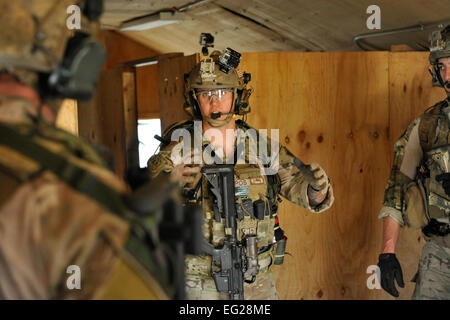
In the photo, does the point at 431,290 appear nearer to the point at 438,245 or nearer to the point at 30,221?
the point at 438,245

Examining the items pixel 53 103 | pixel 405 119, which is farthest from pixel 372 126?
A: pixel 53 103

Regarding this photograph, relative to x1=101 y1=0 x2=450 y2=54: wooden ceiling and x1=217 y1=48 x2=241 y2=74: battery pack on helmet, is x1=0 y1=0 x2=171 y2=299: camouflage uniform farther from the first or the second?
x1=101 y1=0 x2=450 y2=54: wooden ceiling

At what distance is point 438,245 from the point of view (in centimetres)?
232

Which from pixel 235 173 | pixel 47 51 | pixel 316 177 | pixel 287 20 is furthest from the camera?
pixel 287 20

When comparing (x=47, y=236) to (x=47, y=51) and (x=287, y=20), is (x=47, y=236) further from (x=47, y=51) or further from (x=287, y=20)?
(x=287, y=20)

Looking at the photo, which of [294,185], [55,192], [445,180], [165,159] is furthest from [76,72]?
[445,180]

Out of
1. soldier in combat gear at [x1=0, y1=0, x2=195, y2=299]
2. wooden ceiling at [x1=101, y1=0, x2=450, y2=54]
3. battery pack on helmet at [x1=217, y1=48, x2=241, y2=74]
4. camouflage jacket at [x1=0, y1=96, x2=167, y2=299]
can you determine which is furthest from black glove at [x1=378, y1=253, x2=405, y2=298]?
camouflage jacket at [x1=0, y1=96, x2=167, y2=299]

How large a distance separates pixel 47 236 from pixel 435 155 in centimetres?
199

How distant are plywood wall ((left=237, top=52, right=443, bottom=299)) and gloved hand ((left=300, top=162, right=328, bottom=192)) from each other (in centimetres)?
83

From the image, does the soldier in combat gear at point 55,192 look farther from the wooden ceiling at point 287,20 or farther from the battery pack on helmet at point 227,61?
the wooden ceiling at point 287,20

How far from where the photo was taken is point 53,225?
2.59ft

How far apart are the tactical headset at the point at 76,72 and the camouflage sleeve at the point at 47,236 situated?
0.17 meters

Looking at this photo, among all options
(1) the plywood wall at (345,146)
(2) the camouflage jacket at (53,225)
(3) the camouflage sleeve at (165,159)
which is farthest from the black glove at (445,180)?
(2) the camouflage jacket at (53,225)

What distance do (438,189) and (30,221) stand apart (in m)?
1.97
